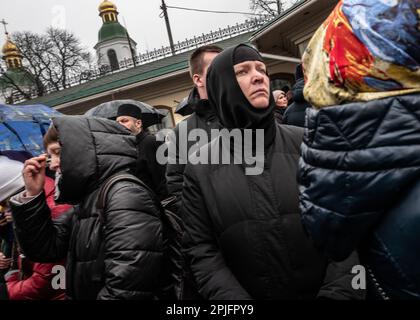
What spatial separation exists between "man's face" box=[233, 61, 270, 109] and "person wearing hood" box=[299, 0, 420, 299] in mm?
624

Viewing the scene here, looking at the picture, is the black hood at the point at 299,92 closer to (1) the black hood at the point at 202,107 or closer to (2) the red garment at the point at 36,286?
(1) the black hood at the point at 202,107

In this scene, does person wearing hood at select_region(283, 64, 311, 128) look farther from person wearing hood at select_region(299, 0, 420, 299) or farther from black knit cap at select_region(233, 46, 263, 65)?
person wearing hood at select_region(299, 0, 420, 299)

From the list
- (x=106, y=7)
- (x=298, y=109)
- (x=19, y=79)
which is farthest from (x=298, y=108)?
(x=106, y=7)

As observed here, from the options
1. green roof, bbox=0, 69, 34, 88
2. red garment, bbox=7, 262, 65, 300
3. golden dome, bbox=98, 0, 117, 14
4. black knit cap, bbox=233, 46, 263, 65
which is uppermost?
golden dome, bbox=98, 0, 117, 14

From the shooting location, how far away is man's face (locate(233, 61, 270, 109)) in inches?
57.0

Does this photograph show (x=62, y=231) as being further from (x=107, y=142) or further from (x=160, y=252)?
(x=160, y=252)

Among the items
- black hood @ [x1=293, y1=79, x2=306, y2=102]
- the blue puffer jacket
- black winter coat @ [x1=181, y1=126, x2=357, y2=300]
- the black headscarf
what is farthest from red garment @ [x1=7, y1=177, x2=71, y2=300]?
black hood @ [x1=293, y1=79, x2=306, y2=102]

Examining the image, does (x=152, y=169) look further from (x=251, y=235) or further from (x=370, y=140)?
(x=370, y=140)

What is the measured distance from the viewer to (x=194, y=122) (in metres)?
2.40

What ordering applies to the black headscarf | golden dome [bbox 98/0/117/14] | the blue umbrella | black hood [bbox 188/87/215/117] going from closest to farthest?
the black headscarf, black hood [bbox 188/87/215/117], the blue umbrella, golden dome [bbox 98/0/117/14]

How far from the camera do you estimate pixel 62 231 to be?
1873 millimetres

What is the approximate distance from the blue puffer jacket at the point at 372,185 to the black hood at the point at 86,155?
1.13m

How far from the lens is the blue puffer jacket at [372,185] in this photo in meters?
0.67
